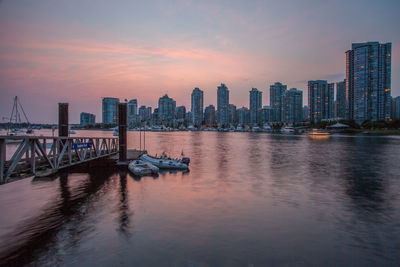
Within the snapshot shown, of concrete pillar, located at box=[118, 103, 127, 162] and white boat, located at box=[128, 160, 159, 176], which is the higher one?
concrete pillar, located at box=[118, 103, 127, 162]

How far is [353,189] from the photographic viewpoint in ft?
90.5

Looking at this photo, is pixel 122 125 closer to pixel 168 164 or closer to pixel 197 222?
pixel 168 164

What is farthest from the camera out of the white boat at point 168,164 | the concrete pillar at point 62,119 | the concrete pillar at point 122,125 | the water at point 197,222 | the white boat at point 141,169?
the white boat at point 168,164

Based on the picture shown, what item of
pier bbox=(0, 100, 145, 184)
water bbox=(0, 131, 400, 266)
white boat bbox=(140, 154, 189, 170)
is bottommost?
water bbox=(0, 131, 400, 266)

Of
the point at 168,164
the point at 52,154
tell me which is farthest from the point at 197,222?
the point at 52,154

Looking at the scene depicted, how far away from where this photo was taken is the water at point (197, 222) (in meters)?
12.9

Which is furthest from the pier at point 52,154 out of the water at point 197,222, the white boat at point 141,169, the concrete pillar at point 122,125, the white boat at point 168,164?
the white boat at point 168,164

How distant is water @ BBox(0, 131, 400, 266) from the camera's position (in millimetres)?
12852

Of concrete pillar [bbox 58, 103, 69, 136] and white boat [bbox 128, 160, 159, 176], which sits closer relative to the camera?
white boat [bbox 128, 160, 159, 176]

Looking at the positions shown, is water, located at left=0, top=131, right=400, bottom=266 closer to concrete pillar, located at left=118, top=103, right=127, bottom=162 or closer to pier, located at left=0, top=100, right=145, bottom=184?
pier, located at left=0, top=100, right=145, bottom=184

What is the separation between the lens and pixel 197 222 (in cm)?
1770

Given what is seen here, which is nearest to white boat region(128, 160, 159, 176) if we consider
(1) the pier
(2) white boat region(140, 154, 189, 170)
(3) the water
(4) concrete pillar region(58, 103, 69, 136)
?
(3) the water

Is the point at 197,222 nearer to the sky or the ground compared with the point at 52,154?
nearer to the ground

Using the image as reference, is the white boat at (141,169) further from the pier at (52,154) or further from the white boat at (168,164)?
the pier at (52,154)
